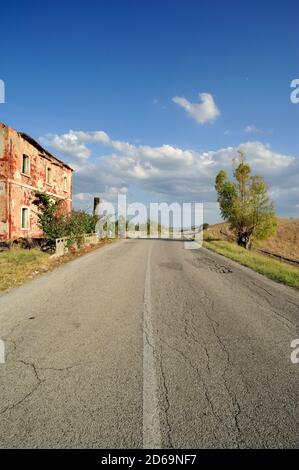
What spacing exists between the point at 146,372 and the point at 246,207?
31510 millimetres

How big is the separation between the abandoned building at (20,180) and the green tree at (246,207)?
21.1 m

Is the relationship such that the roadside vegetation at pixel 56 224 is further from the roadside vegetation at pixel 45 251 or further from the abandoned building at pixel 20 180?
the abandoned building at pixel 20 180

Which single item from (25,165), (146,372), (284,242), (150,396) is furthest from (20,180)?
(284,242)

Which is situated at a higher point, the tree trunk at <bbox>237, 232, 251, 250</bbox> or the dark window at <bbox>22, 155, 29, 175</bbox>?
the dark window at <bbox>22, 155, 29, 175</bbox>

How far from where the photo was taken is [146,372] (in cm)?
352

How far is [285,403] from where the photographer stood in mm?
2979

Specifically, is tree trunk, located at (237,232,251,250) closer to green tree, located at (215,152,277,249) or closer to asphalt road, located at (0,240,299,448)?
green tree, located at (215,152,277,249)

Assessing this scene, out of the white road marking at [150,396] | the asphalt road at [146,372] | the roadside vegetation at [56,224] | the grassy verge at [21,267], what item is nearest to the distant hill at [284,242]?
the roadside vegetation at [56,224]

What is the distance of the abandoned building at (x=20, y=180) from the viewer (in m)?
17.7

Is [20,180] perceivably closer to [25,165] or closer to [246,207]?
[25,165]

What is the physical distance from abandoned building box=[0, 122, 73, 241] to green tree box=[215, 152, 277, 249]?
2112 cm

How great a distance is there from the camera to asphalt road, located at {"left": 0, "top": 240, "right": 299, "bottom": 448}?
2492mm

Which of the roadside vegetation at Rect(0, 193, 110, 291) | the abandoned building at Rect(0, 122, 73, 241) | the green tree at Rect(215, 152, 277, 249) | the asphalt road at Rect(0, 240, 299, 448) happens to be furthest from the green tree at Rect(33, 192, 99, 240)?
the green tree at Rect(215, 152, 277, 249)
